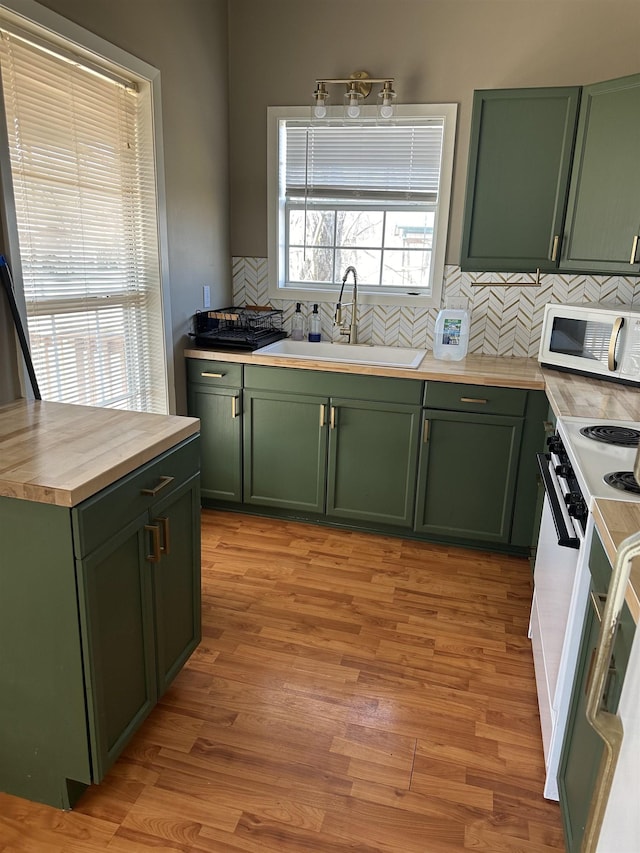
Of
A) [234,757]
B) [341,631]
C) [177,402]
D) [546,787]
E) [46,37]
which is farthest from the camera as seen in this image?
[177,402]

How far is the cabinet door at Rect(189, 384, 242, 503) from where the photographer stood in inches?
126

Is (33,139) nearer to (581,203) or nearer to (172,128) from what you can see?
(172,128)

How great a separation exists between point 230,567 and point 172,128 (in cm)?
214

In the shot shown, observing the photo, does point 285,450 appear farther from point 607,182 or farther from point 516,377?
point 607,182

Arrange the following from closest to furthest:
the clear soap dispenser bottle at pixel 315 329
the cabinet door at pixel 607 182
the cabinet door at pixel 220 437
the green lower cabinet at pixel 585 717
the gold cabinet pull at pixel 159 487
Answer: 1. the green lower cabinet at pixel 585 717
2. the gold cabinet pull at pixel 159 487
3. the cabinet door at pixel 607 182
4. the cabinet door at pixel 220 437
5. the clear soap dispenser bottle at pixel 315 329

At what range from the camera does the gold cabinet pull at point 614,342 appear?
2438mm

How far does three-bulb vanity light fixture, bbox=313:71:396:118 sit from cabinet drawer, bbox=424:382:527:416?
1476mm

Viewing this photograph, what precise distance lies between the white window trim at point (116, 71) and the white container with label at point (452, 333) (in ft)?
4.69

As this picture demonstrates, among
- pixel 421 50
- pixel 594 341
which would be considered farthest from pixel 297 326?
pixel 594 341

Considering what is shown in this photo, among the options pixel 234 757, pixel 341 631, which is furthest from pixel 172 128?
pixel 234 757

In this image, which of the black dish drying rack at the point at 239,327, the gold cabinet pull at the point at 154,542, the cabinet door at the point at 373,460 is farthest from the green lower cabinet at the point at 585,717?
the black dish drying rack at the point at 239,327

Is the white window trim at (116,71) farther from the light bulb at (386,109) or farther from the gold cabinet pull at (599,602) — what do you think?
the gold cabinet pull at (599,602)

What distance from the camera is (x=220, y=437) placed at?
3.25 m

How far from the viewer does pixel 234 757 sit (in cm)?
175
